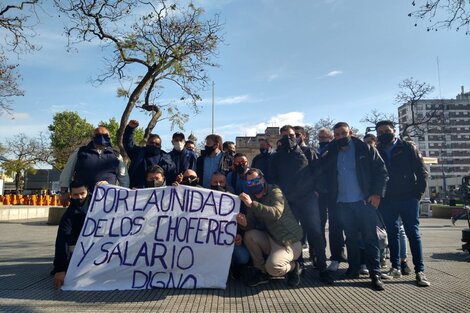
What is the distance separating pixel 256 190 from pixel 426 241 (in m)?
6.90

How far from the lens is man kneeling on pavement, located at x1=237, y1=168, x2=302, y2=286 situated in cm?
433

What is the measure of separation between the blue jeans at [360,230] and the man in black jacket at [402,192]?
1.63 ft

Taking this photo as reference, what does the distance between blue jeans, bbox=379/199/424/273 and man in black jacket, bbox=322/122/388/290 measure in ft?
1.56

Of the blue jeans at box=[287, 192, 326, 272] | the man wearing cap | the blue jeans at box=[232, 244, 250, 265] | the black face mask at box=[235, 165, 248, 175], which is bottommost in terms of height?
the blue jeans at box=[232, 244, 250, 265]

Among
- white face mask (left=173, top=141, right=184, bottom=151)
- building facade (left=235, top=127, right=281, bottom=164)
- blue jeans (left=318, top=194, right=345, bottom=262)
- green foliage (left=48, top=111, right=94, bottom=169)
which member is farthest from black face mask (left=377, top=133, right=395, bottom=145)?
building facade (left=235, top=127, right=281, bottom=164)

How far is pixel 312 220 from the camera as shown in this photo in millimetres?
4762

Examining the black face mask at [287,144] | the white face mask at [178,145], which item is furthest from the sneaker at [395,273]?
the white face mask at [178,145]

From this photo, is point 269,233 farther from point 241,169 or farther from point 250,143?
point 250,143

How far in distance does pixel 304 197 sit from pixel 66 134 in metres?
45.7

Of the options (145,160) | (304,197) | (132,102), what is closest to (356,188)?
(304,197)

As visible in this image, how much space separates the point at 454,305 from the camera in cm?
366

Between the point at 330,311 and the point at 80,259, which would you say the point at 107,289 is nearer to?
the point at 80,259

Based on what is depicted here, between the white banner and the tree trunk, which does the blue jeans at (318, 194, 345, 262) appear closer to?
the white banner

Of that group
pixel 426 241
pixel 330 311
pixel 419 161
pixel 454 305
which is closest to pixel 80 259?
pixel 330 311
